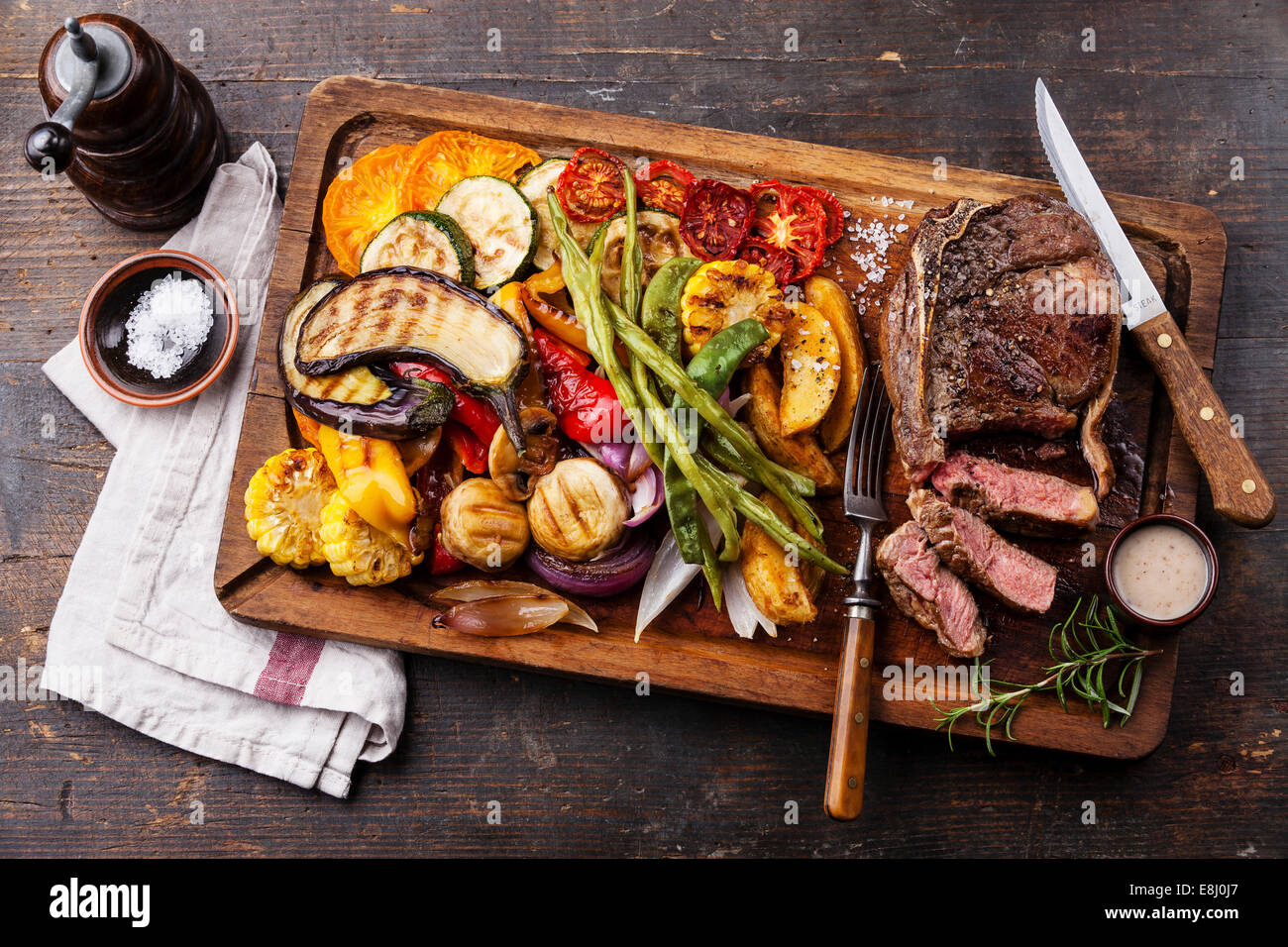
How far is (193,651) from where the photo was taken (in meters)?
4.00

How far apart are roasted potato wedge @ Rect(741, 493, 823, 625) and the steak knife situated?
178 centimetres

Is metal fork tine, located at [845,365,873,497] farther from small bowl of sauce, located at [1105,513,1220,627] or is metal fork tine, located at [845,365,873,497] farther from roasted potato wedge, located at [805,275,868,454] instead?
small bowl of sauce, located at [1105,513,1220,627]

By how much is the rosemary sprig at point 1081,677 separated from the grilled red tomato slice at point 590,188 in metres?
2.66

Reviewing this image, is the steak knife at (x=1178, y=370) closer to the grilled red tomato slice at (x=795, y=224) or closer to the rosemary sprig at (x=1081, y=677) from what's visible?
the rosemary sprig at (x=1081, y=677)

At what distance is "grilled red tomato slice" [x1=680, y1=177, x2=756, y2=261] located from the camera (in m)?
3.93

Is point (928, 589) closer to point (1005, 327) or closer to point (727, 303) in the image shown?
point (1005, 327)

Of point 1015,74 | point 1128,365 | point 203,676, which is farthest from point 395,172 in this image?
point 1128,365

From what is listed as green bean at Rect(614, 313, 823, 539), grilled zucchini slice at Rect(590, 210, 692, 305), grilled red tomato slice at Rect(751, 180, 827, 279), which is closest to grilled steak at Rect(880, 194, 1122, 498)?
grilled red tomato slice at Rect(751, 180, 827, 279)

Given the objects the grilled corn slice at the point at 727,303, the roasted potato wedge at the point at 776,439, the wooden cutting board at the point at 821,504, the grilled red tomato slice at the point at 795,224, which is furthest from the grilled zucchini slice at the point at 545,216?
the roasted potato wedge at the point at 776,439

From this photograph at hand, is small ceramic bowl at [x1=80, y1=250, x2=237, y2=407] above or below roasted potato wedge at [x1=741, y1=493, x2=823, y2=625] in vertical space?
above

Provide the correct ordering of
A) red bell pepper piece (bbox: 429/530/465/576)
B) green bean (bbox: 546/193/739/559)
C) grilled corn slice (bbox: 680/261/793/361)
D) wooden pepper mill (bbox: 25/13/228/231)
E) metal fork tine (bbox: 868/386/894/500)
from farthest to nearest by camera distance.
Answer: metal fork tine (bbox: 868/386/894/500) < red bell pepper piece (bbox: 429/530/465/576) < grilled corn slice (bbox: 680/261/793/361) < green bean (bbox: 546/193/739/559) < wooden pepper mill (bbox: 25/13/228/231)

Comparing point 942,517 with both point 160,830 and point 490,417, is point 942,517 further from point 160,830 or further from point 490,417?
point 160,830

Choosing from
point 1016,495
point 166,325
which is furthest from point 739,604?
point 166,325

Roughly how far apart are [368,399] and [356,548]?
632mm
